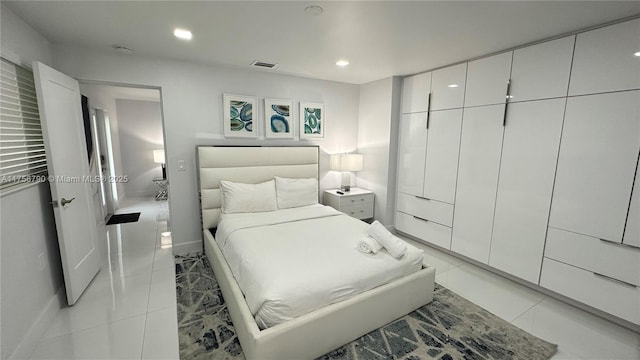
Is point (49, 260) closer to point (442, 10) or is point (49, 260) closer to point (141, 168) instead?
point (442, 10)

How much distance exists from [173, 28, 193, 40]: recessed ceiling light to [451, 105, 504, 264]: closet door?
2.99m

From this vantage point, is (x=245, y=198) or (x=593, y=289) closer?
(x=593, y=289)

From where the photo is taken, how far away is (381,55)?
9.36ft

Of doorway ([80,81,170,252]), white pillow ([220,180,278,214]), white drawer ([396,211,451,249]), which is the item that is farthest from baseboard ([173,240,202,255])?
white drawer ([396,211,451,249])

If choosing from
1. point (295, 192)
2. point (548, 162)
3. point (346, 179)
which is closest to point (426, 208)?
point (346, 179)

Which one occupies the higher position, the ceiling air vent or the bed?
the ceiling air vent

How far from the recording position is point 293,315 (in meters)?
1.68

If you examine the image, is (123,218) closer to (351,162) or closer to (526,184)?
(351,162)

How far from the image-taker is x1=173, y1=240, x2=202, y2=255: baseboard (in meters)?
3.32

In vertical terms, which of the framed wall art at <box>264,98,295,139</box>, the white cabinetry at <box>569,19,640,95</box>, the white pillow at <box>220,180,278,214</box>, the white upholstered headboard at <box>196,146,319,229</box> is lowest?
the white pillow at <box>220,180,278,214</box>

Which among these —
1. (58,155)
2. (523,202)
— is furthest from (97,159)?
(523,202)

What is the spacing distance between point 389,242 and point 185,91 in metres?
2.86

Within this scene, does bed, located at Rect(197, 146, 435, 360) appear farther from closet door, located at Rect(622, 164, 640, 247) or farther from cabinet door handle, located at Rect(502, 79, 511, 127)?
cabinet door handle, located at Rect(502, 79, 511, 127)

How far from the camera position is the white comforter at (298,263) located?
1687mm
